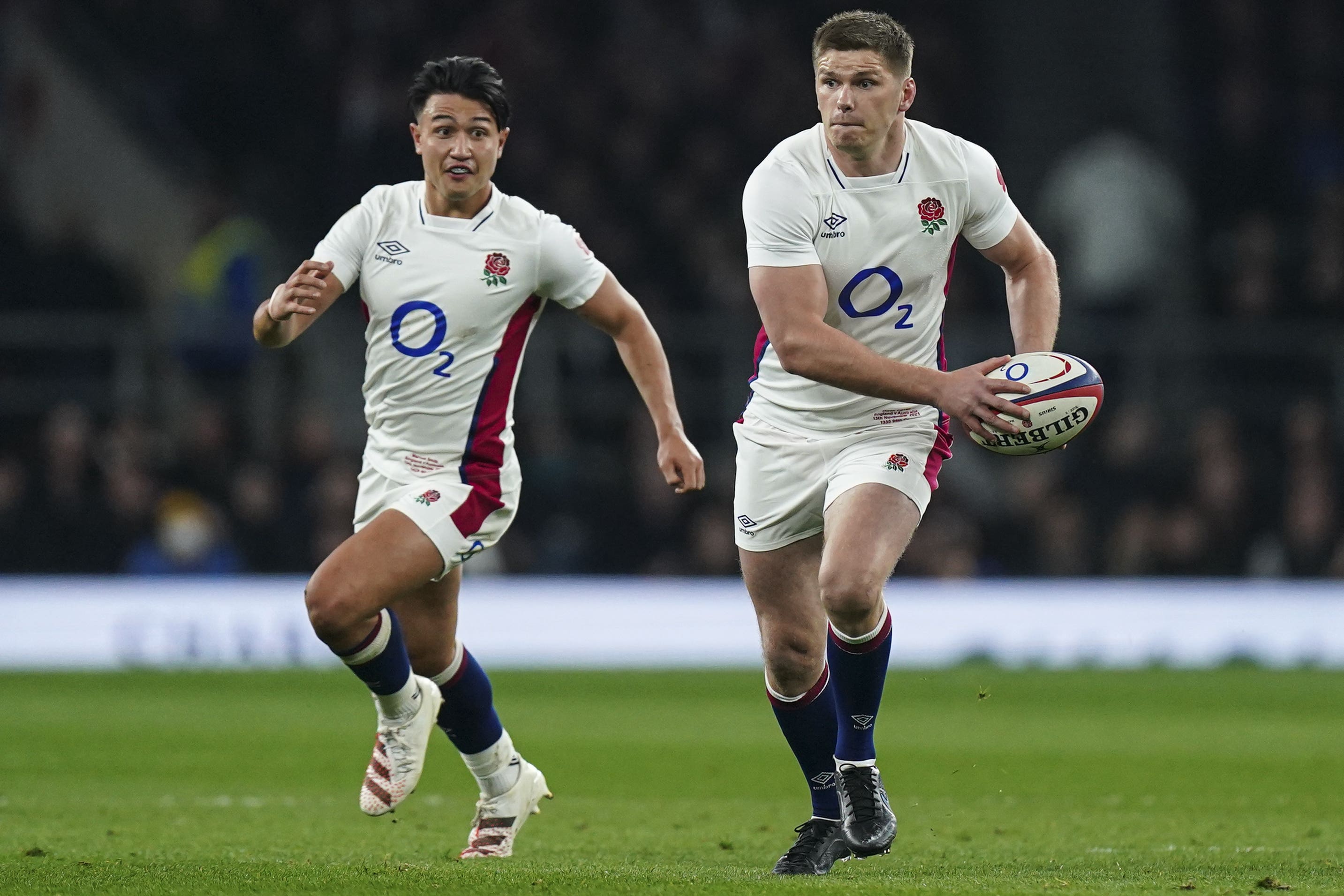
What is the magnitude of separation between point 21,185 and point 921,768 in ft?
40.3

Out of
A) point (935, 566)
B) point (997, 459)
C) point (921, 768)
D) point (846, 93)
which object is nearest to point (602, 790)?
point (921, 768)

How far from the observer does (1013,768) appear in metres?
10.1

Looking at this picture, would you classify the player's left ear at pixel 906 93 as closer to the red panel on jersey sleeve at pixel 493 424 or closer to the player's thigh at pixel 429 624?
the red panel on jersey sleeve at pixel 493 424

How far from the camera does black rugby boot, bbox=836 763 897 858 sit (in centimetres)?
596

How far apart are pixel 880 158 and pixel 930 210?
0.23 m

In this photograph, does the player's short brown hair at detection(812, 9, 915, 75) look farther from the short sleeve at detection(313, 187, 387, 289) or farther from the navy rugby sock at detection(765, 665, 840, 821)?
the navy rugby sock at detection(765, 665, 840, 821)

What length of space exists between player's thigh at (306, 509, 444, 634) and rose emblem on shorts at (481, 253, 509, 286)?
0.86 metres

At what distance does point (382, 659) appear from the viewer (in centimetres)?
672

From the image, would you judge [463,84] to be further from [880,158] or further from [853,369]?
[853,369]

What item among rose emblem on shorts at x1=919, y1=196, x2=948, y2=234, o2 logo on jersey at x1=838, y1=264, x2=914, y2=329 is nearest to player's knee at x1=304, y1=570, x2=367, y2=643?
o2 logo on jersey at x1=838, y1=264, x2=914, y2=329

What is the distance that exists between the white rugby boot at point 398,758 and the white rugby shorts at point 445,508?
46cm

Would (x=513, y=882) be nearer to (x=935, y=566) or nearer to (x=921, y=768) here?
(x=921, y=768)

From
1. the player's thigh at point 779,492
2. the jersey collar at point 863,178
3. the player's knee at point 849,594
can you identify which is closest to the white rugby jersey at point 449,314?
the player's thigh at point 779,492

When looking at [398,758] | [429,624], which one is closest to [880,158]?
Result: [429,624]
